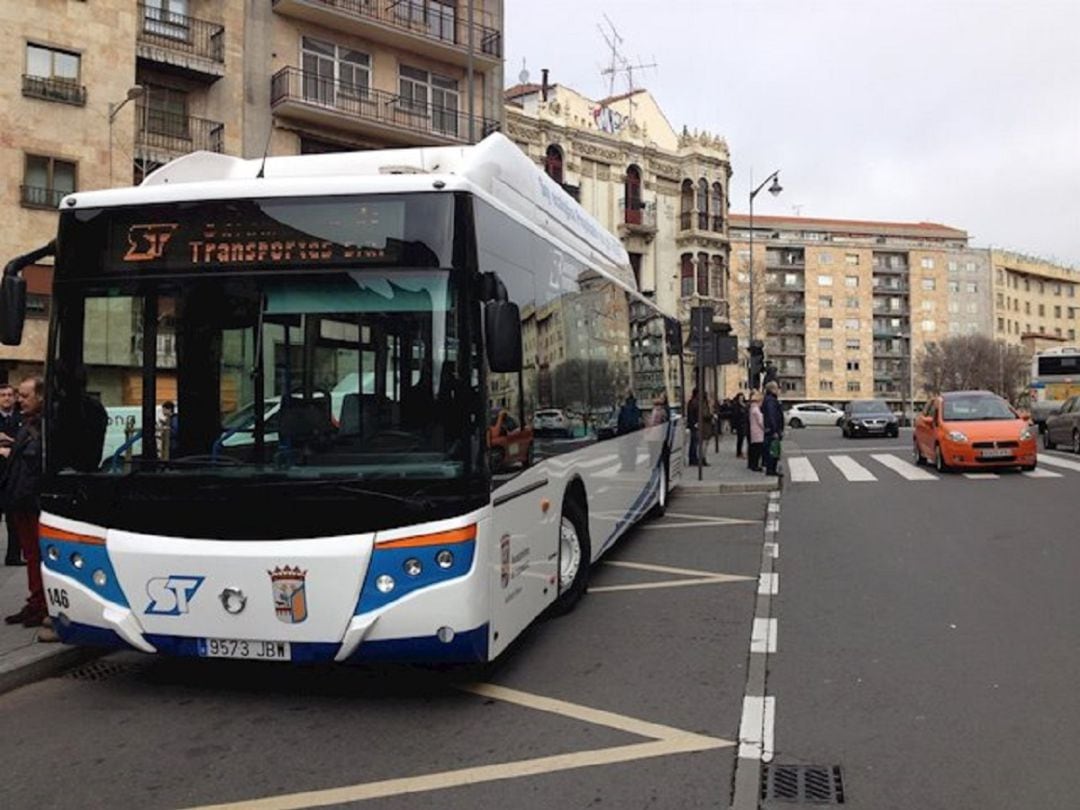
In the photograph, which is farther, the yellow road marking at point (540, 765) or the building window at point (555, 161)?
the building window at point (555, 161)

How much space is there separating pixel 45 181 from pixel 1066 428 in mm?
25934

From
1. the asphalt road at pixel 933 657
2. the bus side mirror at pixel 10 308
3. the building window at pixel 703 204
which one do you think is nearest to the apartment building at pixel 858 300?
the building window at pixel 703 204

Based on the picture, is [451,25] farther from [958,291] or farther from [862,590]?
[958,291]

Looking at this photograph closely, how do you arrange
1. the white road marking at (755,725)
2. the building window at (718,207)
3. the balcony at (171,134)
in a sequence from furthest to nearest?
the building window at (718,207), the balcony at (171,134), the white road marking at (755,725)

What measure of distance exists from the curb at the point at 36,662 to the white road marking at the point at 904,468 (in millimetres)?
14341

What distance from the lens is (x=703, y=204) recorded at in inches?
1908

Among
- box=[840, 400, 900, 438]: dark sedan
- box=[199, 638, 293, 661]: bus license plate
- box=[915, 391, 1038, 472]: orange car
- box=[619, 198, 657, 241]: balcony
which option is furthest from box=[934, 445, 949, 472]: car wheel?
box=[619, 198, 657, 241]: balcony

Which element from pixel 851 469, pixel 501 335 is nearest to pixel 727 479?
pixel 851 469

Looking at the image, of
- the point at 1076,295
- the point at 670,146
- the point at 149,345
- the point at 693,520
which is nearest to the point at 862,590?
the point at 693,520

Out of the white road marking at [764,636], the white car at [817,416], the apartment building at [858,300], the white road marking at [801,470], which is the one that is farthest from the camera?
the apartment building at [858,300]

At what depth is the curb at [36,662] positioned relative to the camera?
17.8 feet

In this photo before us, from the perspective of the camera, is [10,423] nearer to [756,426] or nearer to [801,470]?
[756,426]

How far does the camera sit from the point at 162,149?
83.8 feet

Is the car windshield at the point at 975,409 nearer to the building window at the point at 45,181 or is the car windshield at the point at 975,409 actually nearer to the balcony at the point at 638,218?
the building window at the point at 45,181
